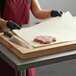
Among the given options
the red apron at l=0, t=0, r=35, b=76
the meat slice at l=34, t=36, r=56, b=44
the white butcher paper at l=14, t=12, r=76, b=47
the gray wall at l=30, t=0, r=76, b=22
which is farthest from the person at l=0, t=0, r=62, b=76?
the gray wall at l=30, t=0, r=76, b=22

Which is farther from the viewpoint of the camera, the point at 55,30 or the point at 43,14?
the point at 43,14

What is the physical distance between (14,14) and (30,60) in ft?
2.11

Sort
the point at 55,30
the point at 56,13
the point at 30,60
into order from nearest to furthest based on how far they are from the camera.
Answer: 1. the point at 30,60
2. the point at 55,30
3. the point at 56,13

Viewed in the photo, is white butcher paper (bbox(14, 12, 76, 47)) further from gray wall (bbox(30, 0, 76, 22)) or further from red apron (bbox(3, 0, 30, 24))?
gray wall (bbox(30, 0, 76, 22))

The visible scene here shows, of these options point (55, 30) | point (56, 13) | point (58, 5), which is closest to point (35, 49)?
point (55, 30)

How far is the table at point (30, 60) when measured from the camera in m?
1.22

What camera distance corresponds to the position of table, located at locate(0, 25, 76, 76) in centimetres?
122

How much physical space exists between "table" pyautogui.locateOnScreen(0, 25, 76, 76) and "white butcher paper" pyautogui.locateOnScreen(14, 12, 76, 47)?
97 mm

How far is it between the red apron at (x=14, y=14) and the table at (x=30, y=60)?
492 millimetres

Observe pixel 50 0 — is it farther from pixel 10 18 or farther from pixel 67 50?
pixel 67 50

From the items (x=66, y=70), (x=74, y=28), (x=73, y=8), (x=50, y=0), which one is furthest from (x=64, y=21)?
(x=73, y=8)

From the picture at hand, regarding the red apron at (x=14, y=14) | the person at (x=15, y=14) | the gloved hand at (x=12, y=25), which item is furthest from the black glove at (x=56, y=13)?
the gloved hand at (x=12, y=25)

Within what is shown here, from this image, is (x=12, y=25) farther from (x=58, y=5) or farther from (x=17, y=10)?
(x=58, y=5)

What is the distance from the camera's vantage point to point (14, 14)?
6.03 ft
